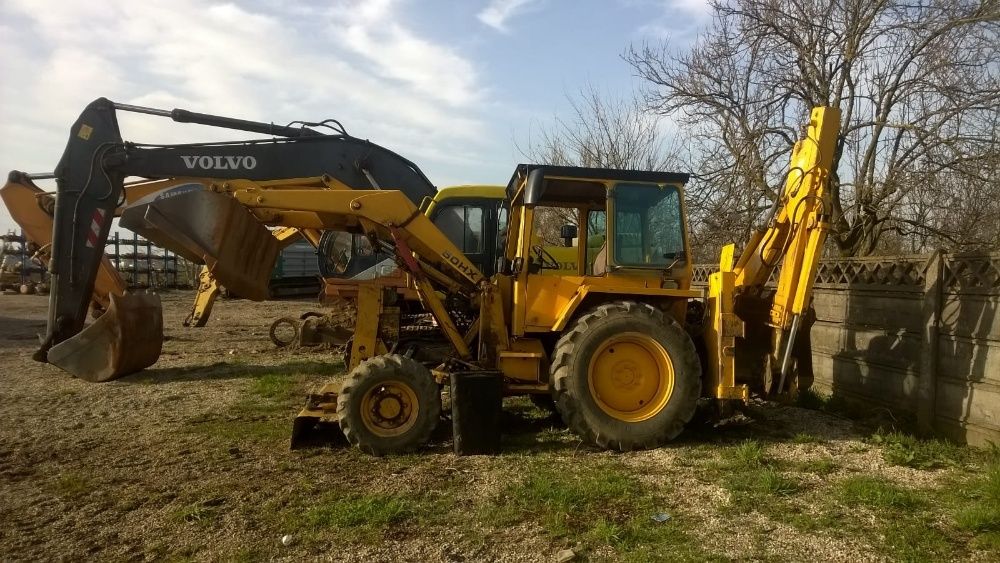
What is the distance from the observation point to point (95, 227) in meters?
7.87

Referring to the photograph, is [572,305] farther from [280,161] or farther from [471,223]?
[280,161]

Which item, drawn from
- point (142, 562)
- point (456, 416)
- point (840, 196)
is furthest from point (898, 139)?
point (142, 562)

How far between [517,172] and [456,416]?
90.2 inches

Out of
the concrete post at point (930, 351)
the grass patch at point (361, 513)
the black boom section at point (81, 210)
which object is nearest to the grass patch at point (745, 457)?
the concrete post at point (930, 351)

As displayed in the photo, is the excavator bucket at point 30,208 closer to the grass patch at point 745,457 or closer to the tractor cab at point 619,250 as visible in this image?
the tractor cab at point 619,250

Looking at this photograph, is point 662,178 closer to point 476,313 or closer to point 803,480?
point 476,313

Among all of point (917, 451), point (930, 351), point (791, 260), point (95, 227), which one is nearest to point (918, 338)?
point (930, 351)

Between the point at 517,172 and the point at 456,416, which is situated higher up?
the point at 517,172

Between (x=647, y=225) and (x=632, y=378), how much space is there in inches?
54.3

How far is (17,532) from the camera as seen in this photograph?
410cm

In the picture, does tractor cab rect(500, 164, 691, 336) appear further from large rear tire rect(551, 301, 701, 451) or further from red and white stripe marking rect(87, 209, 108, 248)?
red and white stripe marking rect(87, 209, 108, 248)

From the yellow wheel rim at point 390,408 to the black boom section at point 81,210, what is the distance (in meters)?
4.31

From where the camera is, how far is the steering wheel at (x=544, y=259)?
6621mm

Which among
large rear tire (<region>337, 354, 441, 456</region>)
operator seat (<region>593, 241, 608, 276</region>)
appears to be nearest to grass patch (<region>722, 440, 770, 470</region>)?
operator seat (<region>593, 241, 608, 276</region>)
